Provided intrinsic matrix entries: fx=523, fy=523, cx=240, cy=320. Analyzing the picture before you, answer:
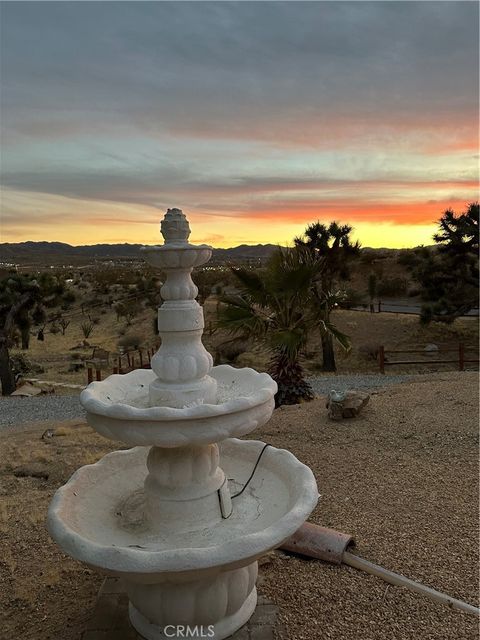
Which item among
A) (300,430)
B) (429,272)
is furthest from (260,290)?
(429,272)

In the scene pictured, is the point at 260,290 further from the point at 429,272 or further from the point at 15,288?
the point at 429,272

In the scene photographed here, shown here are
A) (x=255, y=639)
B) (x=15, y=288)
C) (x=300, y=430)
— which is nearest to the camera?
(x=255, y=639)

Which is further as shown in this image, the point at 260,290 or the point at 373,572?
the point at 260,290

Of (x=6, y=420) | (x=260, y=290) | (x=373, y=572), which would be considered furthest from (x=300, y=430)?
(x=6, y=420)

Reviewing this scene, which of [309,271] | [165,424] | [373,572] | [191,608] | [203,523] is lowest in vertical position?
[373,572]

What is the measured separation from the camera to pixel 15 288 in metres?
17.0

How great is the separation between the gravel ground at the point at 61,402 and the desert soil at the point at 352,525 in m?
2.85

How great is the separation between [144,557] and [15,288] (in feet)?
52.2

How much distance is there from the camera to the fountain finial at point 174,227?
3230 millimetres

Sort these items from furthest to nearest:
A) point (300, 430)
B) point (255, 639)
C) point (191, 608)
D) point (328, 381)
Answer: point (328, 381), point (300, 430), point (255, 639), point (191, 608)

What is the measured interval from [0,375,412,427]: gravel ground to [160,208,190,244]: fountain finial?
8960 millimetres

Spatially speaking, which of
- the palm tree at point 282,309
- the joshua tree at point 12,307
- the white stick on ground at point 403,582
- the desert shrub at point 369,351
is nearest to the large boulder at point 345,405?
the palm tree at point 282,309

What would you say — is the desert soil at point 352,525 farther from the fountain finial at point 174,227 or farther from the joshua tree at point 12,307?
the joshua tree at point 12,307

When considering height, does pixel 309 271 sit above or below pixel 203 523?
above
